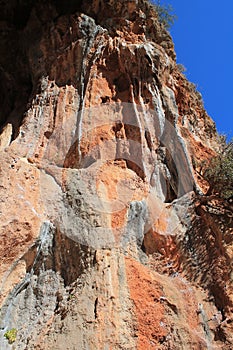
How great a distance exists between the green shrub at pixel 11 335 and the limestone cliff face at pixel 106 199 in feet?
0.25

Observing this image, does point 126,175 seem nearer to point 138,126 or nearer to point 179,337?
point 138,126

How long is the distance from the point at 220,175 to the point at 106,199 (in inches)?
113

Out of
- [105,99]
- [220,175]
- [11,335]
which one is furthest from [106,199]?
[105,99]

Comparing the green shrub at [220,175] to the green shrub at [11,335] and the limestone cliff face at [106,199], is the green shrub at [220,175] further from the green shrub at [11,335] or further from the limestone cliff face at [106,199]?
the green shrub at [11,335]

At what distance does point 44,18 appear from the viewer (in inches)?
549

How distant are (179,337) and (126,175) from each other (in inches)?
161

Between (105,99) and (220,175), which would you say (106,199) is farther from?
(105,99)

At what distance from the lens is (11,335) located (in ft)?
22.9

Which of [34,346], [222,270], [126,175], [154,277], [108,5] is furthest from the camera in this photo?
[108,5]

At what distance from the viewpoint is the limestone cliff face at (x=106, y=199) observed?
22.0 ft

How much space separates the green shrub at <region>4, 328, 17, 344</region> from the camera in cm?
690

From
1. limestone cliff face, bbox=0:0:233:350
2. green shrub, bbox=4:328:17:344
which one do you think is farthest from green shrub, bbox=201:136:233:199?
green shrub, bbox=4:328:17:344

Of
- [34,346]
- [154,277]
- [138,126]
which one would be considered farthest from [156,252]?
[138,126]

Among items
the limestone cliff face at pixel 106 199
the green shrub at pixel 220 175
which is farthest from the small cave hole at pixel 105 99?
the green shrub at pixel 220 175
